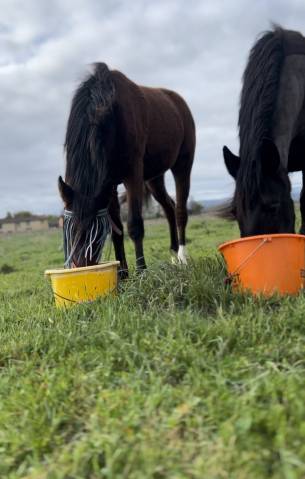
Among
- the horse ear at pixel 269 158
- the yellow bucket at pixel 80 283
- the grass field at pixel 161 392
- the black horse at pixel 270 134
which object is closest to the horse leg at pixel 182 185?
the black horse at pixel 270 134

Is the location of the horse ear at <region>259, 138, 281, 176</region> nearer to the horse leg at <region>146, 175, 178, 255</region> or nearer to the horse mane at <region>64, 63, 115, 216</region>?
the horse mane at <region>64, 63, 115, 216</region>

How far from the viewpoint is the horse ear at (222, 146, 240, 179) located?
137 inches

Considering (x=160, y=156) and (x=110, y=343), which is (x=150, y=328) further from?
(x=160, y=156)

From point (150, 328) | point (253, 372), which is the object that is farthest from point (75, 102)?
point (253, 372)

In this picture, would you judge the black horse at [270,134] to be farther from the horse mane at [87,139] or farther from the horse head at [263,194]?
the horse mane at [87,139]

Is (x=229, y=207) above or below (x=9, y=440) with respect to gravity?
above

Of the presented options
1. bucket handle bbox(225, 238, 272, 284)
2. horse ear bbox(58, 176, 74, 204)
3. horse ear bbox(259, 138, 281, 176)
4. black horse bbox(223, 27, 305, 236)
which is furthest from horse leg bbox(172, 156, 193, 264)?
bucket handle bbox(225, 238, 272, 284)

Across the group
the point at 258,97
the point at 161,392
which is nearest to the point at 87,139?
the point at 258,97

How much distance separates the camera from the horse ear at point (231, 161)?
3.48 meters

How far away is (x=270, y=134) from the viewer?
3447 mm

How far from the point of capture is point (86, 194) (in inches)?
152

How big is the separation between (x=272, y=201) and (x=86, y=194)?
1.52 metres

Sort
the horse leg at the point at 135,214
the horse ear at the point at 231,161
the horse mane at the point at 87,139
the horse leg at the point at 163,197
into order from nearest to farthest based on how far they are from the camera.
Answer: the horse ear at the point at 231,161 < the horse mane at the point at 87,139 < the horse leg at the point at 135,214 < the horse leg at the point at 163,197

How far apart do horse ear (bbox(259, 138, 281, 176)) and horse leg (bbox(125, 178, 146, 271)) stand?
1511 mm
